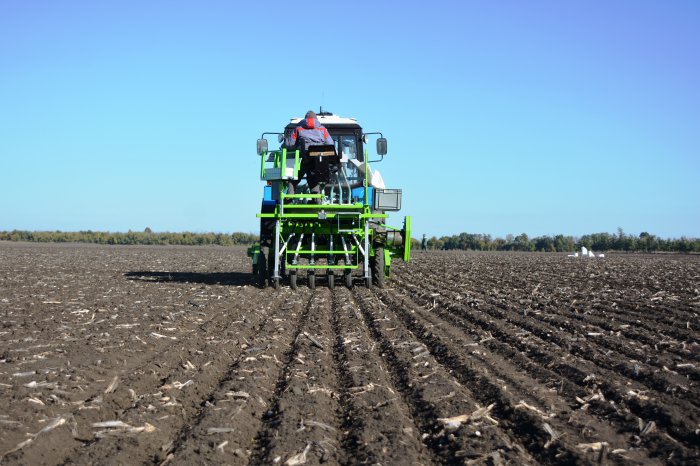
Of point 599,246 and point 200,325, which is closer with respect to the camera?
point 200,325

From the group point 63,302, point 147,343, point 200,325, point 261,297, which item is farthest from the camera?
point 261,297

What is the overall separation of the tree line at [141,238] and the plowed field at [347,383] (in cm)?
6346

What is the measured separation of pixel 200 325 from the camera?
33.1 feet

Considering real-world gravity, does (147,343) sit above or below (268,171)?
below

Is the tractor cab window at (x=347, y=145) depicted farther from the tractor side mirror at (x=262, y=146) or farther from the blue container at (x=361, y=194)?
the tractor side mirror at (x=262, y=146)

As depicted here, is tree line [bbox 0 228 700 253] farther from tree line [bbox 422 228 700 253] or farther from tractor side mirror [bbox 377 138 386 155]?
tractor side mirror [bbox 377 138 386 155]

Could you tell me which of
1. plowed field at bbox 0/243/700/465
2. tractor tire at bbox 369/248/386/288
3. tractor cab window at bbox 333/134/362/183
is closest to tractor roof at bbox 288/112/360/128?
tractor cab window at bbox 333/134/362/183

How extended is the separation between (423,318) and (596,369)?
403 centimetres

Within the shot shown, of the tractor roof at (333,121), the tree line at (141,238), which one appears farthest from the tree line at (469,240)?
the tractor roof at (333,121)

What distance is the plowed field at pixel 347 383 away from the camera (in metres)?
4.81

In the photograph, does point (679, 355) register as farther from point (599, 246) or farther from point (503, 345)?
point (599, 246)

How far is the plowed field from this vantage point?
481 cm

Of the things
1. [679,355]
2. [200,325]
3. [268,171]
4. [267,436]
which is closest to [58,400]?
[267,436]

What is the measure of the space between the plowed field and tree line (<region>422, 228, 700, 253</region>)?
52.8m
